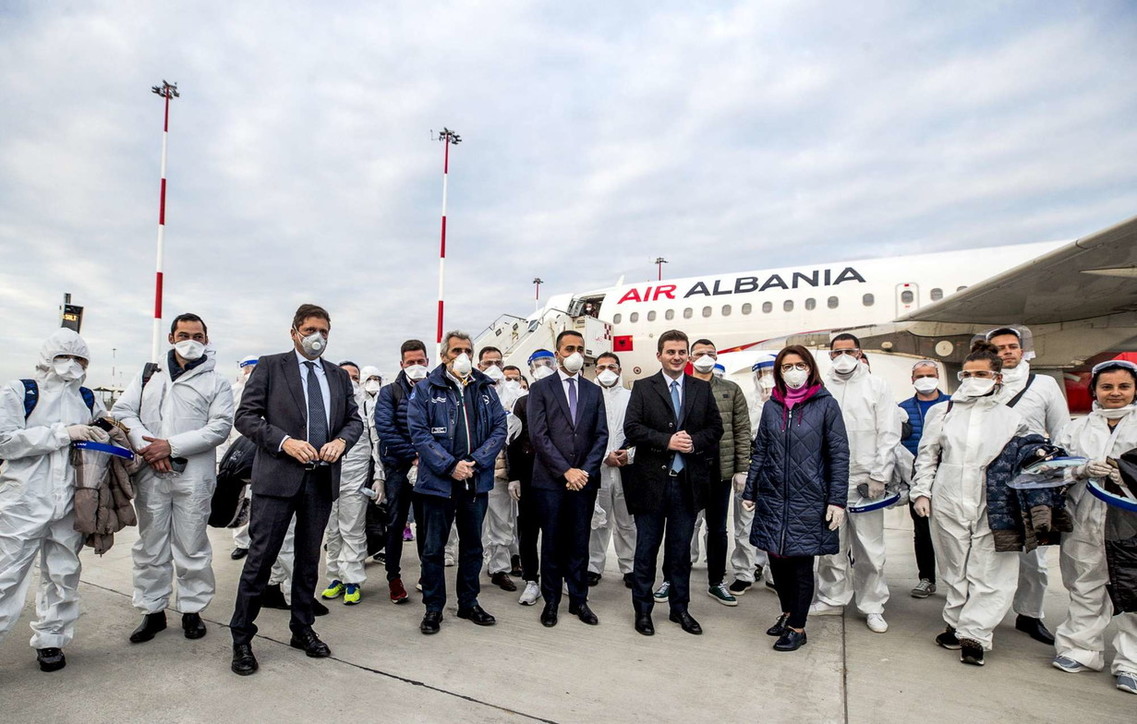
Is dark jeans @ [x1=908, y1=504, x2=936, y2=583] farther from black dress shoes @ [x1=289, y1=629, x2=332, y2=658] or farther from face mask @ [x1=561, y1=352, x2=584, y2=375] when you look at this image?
black dress shoes @ [x1=289, y1=629, x2=332, y2=658]

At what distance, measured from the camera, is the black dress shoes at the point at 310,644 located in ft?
10.7

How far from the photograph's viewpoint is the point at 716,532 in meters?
4.59

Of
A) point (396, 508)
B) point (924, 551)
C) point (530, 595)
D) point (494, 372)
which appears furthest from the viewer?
point (494, 372)

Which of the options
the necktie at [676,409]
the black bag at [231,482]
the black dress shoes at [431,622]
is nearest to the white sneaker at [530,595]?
the black dress shoes at [431,622]

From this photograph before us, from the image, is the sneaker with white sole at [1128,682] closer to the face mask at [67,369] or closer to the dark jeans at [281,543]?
the dark jeans at [281,543]

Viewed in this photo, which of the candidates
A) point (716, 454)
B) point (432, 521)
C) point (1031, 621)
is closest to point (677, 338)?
point (716, 454)

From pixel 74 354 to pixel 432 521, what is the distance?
2.22 meters

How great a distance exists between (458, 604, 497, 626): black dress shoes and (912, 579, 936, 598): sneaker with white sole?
3131mm

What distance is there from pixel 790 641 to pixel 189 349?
3.97 m

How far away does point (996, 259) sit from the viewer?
11.5 metres

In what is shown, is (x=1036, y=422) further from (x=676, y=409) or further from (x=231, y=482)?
(x=231, y=482)

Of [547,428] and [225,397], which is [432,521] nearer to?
[547,428]

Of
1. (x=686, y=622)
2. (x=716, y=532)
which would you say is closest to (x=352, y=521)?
(x=686, y=622)

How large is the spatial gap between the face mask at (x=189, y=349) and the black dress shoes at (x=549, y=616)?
271cm
